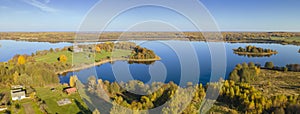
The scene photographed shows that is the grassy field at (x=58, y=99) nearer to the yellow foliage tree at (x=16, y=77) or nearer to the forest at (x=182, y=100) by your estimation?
the forest at (x=182, y=100)

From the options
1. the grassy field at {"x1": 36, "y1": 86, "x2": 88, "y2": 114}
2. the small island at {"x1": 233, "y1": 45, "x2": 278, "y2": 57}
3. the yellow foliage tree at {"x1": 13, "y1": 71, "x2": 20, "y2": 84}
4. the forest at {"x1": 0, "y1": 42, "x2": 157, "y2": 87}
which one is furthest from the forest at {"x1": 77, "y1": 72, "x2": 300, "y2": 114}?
the small island at {"x1": 233, "y1": 45, "x2": 278, "y2": 57}

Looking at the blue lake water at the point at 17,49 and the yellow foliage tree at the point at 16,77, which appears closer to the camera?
the yellow foliage tree at the point at 16,77

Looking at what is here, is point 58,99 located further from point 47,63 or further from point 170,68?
point 47,63

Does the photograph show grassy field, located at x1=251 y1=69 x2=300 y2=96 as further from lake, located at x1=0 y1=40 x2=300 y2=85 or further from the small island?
the small island

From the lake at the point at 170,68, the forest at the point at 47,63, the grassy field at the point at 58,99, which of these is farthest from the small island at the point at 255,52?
the grassy field at the point at 58,99

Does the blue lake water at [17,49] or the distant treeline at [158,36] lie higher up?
the distant treeline at [158,36]

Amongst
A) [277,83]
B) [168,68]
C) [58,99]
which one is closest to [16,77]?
[58,99]
